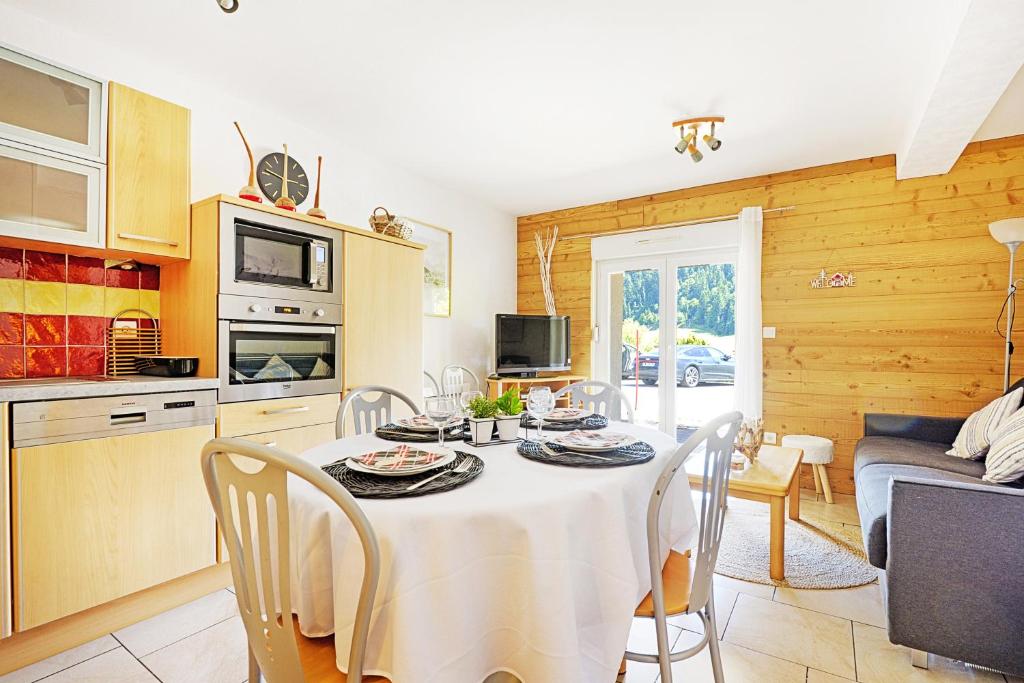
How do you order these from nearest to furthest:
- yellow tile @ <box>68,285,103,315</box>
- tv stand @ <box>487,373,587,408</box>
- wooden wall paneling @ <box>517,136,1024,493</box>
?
yellow tile @ <box>68,285,103,315</box>
wooden wall paneling @ <box>517,136,1024,493</box>
tv stand @ <box>487,373,587,408</box>

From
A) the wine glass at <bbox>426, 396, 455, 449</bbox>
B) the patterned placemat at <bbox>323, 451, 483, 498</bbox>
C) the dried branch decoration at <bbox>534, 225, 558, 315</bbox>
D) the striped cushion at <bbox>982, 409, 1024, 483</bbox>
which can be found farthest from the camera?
the dried branch decoration at <bbox>534, 225, 558, 315</bbox>

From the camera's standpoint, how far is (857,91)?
2686mm

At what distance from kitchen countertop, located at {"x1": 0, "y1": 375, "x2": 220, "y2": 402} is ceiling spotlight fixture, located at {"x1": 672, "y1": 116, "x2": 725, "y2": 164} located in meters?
2.88

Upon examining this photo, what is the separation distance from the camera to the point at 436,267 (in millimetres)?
4230

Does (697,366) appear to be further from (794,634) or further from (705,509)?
(705,509)

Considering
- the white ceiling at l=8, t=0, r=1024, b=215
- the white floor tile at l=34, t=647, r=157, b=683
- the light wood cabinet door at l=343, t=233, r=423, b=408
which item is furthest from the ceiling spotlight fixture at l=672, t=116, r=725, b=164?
the white floor tile at l=34, t=647, r=157, b=683

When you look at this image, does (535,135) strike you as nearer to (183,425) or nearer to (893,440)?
(183,425)

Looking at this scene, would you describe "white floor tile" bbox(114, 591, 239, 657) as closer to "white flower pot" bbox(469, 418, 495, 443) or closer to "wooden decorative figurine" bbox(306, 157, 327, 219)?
"white flower pot" bbox(469, 418, 495, 443)

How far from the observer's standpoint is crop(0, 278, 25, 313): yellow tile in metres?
2.07

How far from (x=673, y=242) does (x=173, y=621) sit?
4.21 metres

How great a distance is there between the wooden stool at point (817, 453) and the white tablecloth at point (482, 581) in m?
2.80

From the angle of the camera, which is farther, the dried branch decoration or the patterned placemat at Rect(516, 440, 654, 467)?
the dried branch decoration

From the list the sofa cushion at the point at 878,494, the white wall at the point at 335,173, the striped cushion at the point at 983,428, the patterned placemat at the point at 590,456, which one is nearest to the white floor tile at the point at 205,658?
the patterned placemat at the point at 590,456

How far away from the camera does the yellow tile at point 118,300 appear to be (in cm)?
236
